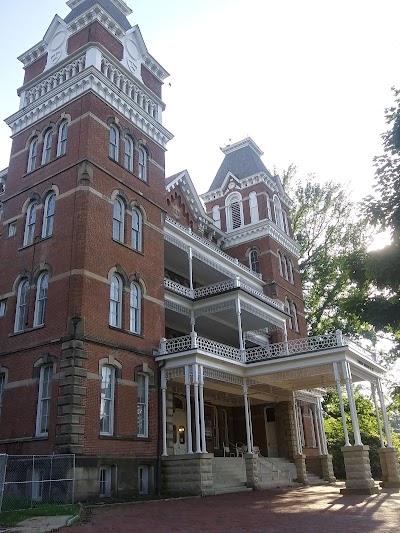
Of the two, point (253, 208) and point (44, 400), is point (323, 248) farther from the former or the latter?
point (44, 400)

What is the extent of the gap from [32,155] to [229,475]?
17.6m

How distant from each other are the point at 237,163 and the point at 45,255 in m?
22.3

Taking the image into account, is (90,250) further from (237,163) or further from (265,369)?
(237,163)

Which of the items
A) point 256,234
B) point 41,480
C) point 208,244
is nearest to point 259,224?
point 256,234

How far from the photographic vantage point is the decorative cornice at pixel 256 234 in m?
35.2

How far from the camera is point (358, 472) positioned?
19.5 meters

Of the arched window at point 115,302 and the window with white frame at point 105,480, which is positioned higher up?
the arched window at point 115,302

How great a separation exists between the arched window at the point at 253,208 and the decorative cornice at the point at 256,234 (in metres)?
0.73

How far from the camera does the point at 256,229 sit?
117 ft

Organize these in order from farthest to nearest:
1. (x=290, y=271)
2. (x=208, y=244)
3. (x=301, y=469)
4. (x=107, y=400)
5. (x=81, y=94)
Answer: (x=290, y=271) → (x=208, y=244) → (x=301, y=469) → (x=81, y=94) → (x=107, y=400)

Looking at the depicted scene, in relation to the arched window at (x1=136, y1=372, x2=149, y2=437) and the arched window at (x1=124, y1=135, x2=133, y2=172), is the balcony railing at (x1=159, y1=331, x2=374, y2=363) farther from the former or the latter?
the arched window at (x1=124, y1=135, x2=133, y2=172)

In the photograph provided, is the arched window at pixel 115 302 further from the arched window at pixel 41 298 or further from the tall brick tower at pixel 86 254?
the arched window at pixel 41 298

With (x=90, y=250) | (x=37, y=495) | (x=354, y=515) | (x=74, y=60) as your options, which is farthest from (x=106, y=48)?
(x=354, y=515)

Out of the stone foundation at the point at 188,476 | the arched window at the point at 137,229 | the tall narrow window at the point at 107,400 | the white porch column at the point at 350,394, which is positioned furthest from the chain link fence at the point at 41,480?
the white porch column at the point at 350,394
